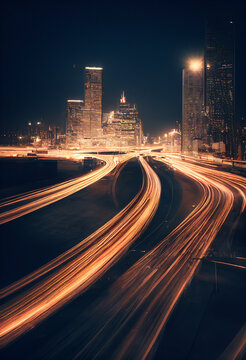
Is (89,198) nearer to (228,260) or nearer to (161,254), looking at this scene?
(161,254)

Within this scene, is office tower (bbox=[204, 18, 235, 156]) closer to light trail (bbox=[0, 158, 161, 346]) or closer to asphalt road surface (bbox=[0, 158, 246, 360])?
asphalt road surface (bbox=[0, 158, 246, 360])

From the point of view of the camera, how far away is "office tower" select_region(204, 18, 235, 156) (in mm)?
101750

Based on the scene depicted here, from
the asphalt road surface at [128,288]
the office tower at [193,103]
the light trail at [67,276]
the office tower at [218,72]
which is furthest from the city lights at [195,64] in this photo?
the light trail at [67,276]

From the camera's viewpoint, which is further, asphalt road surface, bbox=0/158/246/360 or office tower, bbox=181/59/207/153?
office tower, bbox=181/59/207/153

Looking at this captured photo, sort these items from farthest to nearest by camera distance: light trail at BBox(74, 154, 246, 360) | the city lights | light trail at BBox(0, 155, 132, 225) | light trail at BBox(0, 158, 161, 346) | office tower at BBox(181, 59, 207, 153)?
1. the city lights
2. office tower at BBox(181, 59, 207, 153)
3. light trail at BBox(0, 155, 132, 225)
4. light trail at BBox(0, 158, 161, 346)
5. light trail at BBox(74, 154, 246, 360)

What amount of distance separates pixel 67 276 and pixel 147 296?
193 cm

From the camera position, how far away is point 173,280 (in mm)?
5605

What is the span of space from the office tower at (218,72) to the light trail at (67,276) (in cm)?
9626

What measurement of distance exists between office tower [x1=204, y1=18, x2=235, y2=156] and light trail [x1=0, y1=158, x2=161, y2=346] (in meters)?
96.3

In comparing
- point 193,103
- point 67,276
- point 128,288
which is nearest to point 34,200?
point 67,276

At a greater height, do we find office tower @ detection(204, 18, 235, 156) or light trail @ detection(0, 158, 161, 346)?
office tower @ detection(204, 18, 235, 156)

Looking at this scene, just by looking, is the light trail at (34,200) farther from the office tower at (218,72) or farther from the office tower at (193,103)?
the office tower at (193,103)

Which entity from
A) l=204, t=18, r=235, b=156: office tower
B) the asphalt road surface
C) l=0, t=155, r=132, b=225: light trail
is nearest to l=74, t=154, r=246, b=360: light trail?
the asphalt road surface

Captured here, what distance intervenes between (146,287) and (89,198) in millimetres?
10348
